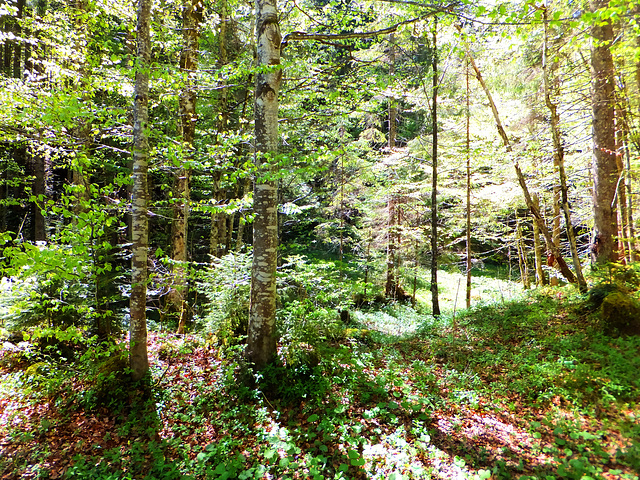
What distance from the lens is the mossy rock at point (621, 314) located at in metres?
5.19

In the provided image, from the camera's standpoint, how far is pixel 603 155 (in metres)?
6.79

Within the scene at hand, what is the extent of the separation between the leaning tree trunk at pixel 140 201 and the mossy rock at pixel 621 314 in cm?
822

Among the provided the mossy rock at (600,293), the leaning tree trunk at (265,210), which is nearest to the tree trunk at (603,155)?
the mossy rock at (600,293)

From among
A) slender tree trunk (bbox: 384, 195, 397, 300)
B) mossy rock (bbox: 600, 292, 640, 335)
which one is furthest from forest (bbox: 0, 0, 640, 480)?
slender tree trunk (bbox: 384, 195, 397, 300)

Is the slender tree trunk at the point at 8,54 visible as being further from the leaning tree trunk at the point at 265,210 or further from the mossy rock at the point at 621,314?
the mossy rock at the point at 621,314

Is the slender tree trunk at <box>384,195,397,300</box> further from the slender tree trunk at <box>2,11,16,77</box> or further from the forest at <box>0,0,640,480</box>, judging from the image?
the slender tree trunk at <box>2,11,16,77</box>

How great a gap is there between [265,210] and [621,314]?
6614 mm

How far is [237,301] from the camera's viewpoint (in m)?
6.22

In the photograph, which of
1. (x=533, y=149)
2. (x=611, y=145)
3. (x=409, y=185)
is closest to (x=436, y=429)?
(x=611, y=145)

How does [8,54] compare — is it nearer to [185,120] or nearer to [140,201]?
[185,120]

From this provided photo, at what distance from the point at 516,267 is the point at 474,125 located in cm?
1801

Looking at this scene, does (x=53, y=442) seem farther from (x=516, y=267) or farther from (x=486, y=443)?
(x=516, y=267)

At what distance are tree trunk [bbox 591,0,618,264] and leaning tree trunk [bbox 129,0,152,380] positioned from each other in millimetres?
8782

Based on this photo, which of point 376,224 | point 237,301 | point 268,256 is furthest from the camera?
point 376,224
